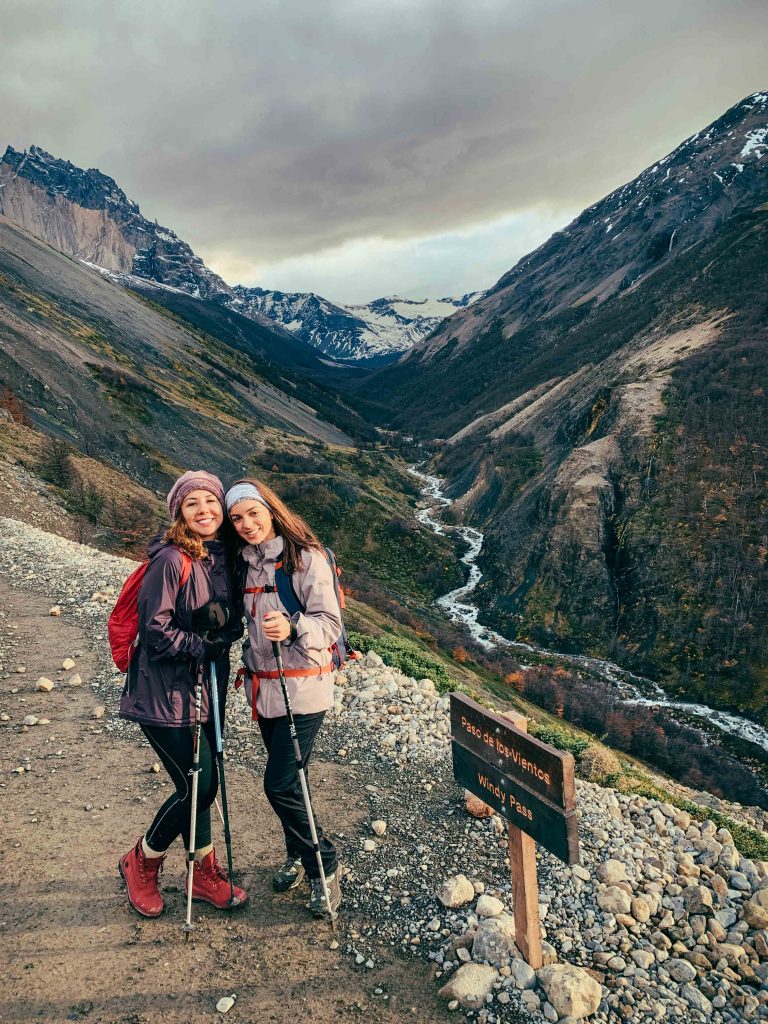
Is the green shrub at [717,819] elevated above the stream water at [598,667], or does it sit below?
above

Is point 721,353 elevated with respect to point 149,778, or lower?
elevated

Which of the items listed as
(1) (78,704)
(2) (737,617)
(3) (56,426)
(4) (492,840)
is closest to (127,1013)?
(4) (492,840)

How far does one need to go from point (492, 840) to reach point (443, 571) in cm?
3526

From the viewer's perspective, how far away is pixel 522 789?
3867 mm

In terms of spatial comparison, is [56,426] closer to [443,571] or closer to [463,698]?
[443,571]

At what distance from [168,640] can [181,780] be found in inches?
45.7

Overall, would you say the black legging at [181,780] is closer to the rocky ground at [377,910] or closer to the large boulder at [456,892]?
the rocky ground at [377,910]

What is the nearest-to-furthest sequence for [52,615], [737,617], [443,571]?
[52,615] < [737,617] < [443,571]

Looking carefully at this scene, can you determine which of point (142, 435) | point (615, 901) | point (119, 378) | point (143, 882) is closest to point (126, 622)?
point (143, 882)

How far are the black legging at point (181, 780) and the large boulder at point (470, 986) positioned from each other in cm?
214

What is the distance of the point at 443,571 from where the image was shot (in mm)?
40812

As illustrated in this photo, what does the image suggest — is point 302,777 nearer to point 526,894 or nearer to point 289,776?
point 289,776

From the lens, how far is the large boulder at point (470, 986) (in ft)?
12.9

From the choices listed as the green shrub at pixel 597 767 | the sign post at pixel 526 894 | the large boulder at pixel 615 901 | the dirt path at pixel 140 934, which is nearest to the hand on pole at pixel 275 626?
the sign post at pixel 526 894
